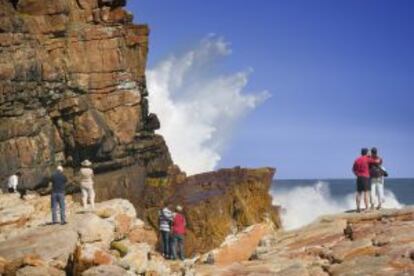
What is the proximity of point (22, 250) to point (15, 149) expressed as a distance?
22733 millimetres

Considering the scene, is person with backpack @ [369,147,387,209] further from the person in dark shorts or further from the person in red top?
the person in red top

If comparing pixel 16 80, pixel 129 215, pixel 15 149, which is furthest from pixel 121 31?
pixel 129 215

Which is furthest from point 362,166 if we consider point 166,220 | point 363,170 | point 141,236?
point 141,236

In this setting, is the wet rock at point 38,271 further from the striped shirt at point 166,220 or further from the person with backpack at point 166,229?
the striped shirt at point 166,220

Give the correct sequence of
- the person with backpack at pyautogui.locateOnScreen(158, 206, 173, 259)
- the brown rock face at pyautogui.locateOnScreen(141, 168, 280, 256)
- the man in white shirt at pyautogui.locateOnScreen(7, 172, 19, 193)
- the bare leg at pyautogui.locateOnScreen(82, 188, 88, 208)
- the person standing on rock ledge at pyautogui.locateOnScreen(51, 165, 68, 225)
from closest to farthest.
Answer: the person standing on rock ledge at pyautogui.locateOnScreen(51, 165, 68, 225), the person with backpack at pyautogui.locateOnScreen(158, 206, 173, 259), the bare leg at pyautogui.locateOnScreen(82, 188, 88, 208), the man in white shirt at pyautogui.locateOnScreen(7, 172, 19, 193), the brown rock face at pyautogui.locateOnScreen(141, 168, 280, 256)

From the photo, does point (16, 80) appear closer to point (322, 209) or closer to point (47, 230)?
point (47, 230)

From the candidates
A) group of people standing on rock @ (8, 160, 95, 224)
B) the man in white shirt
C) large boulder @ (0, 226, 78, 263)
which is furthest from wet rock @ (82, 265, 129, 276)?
the man in white shirt

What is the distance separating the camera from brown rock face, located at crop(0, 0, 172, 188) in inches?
1777

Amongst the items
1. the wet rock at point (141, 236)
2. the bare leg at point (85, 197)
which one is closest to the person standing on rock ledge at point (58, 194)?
the bare leg at point (85, 197)

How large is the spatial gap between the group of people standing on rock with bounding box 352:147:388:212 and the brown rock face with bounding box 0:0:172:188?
26.4m

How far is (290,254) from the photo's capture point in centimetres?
2111

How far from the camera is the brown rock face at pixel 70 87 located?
148 feet

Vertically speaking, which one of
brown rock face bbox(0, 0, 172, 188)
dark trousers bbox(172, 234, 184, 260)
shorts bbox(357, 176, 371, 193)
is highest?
brown rock face bbox(0, 0, 172, 188)

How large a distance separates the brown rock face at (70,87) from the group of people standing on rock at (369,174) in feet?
86.5
